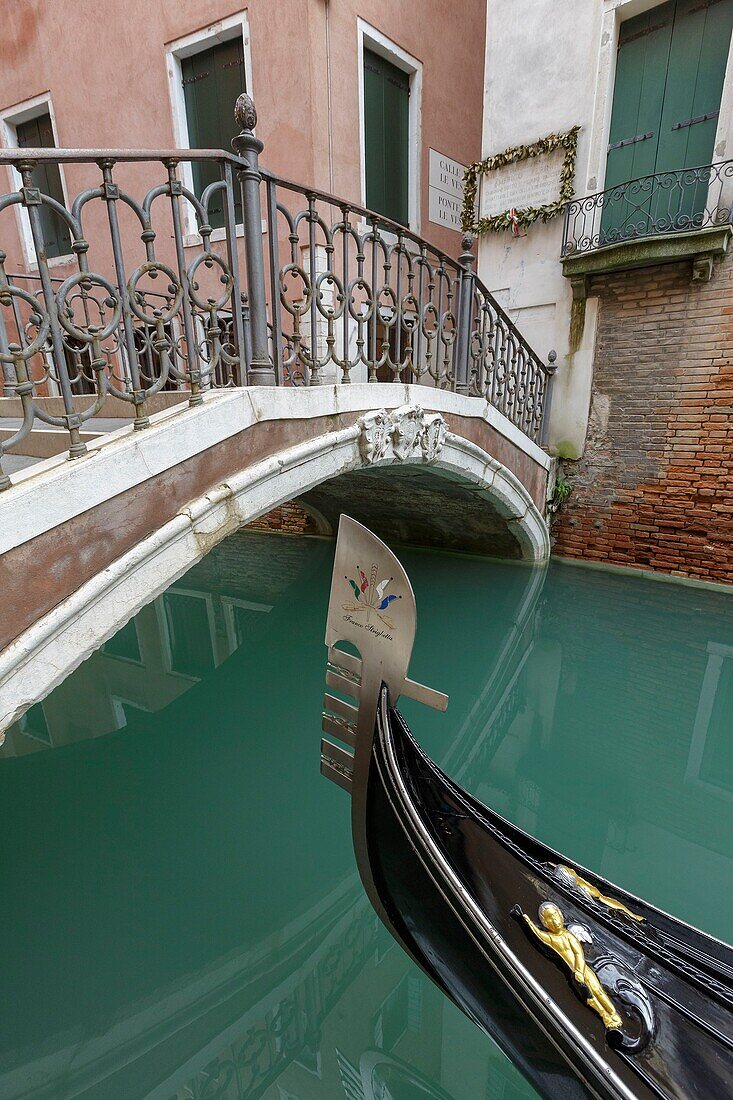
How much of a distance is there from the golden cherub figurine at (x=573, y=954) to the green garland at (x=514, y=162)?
4847 mm

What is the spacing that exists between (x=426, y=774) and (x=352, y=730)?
0.22 m

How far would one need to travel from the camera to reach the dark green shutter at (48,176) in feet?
18.6

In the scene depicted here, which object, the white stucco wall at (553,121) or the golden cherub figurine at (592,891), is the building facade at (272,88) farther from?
the golden cherub figurine at (592,891)

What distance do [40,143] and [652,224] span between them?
6105 millimetres

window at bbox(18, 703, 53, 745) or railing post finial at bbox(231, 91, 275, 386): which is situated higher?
railing post finial at bbox(231, 91, 275, 386)

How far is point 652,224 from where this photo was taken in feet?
13.6

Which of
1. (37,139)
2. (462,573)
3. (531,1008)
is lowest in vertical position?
(462,573)

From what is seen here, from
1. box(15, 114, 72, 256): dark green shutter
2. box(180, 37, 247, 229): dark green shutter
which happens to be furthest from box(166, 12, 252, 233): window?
box(15, 114, 72, 256): dark green shutter

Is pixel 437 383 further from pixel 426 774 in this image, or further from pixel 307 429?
pixel 426 774

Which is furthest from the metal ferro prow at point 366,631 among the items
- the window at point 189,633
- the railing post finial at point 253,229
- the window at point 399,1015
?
the window at point 189,633

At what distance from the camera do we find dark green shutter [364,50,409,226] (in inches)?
184

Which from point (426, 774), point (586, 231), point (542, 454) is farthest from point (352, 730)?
point (586, 231)

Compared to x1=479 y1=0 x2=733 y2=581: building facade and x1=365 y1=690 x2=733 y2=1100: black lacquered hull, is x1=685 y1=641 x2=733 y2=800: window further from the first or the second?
x1=365 y1=690 x2=733 y2=1100: black lacquered hull

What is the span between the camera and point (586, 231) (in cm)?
436
